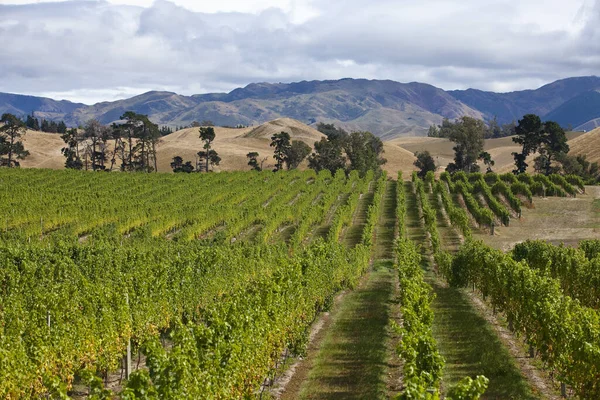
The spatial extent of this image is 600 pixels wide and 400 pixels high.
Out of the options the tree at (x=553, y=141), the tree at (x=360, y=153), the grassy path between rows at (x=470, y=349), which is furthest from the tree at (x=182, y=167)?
the grassy path between rows at (x=470, y=349)

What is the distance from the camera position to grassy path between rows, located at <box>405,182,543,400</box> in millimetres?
19656

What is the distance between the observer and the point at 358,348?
24.4 m

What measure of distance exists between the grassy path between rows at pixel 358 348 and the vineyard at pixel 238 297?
0.25 metres

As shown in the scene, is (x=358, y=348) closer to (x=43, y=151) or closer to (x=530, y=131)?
(x=530, y=131)

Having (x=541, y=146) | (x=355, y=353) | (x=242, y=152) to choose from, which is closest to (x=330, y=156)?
(x=541, y=146)

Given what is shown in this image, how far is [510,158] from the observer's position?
16675cm

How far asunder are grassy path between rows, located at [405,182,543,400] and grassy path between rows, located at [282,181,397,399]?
2.32m

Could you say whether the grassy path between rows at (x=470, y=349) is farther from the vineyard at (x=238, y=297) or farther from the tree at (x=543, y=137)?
the tree at (x=543, y=137)

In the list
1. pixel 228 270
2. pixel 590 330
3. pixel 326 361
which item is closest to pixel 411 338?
pixel 590 330

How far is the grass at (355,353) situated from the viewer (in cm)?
1995

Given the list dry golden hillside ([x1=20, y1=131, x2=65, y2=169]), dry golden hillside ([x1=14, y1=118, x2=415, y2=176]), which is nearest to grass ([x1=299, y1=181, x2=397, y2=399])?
dry golden hillside ([x1=14, y1=118, x2=415, y2=176])

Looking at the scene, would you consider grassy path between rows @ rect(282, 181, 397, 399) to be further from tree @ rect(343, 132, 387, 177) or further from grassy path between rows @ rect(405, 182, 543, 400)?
tree @ rect(343, 132, 387, 177)

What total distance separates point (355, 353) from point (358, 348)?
696mm

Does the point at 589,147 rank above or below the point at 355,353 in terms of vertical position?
above
